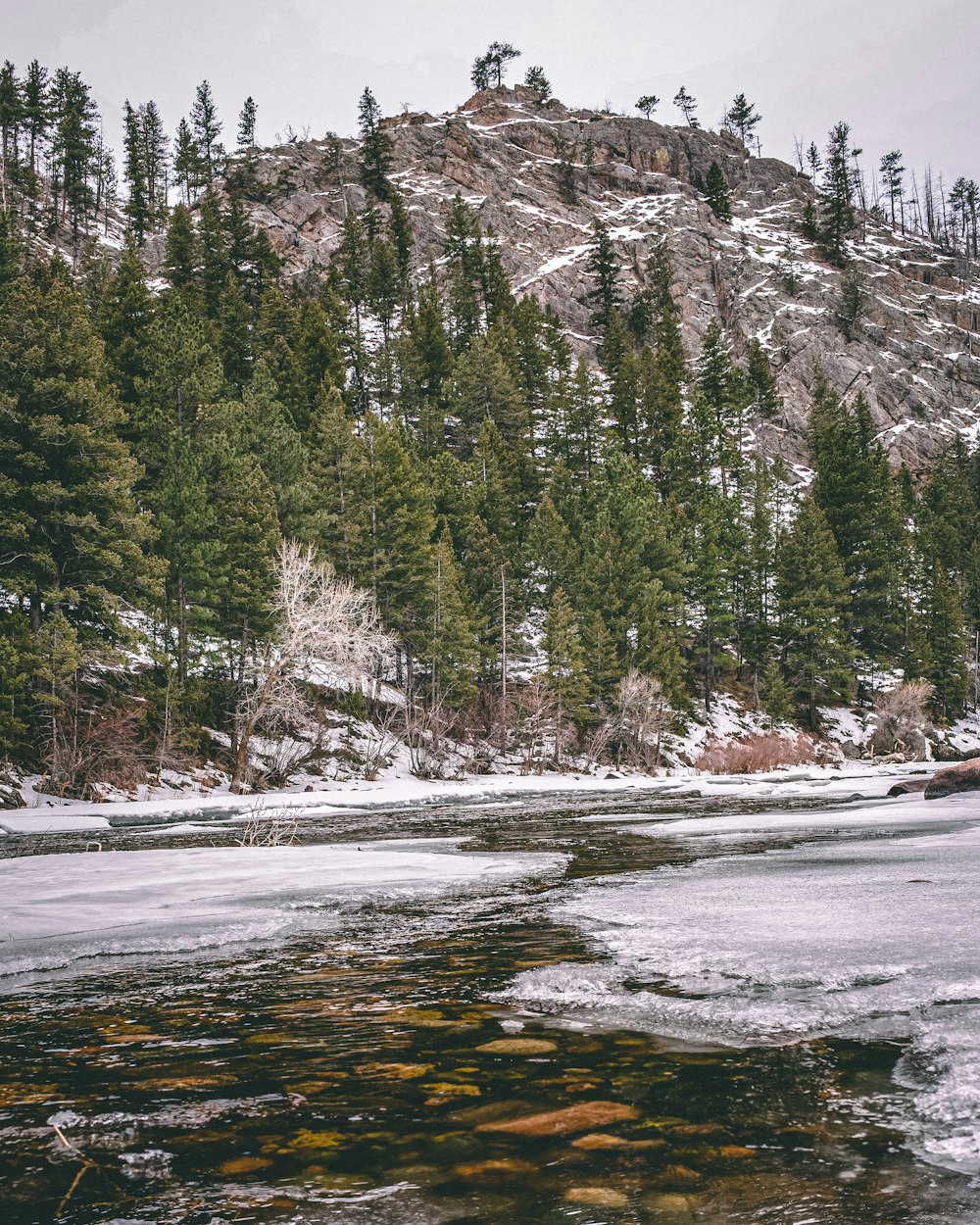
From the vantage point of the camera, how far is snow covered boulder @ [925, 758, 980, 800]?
16.4 m

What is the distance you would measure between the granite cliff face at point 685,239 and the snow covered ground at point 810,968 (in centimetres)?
9601

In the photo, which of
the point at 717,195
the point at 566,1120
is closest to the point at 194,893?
the point at 566,1120

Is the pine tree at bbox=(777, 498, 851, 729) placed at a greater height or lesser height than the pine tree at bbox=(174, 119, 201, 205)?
lesser

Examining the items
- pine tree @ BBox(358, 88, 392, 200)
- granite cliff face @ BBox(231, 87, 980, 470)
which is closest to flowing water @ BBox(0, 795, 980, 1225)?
granite cliff face @ BBox(231, 87, 980, 470)

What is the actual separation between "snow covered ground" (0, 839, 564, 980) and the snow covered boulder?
10257mm

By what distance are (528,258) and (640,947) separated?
391 feet

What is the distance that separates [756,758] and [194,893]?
37.3m

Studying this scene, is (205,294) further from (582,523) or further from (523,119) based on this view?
(523,119)

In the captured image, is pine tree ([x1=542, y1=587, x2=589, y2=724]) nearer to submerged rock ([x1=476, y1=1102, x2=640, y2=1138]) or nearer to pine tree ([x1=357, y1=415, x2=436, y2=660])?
pine tree ([x1=357, y1=415, x2=436, y2=660])

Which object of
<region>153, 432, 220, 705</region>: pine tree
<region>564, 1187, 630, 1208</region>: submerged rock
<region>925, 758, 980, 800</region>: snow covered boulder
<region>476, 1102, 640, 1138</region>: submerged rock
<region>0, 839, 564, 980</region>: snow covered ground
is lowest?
<region>925, 758, 980, 800</region>: snow covered boulder

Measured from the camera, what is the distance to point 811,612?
192 feet

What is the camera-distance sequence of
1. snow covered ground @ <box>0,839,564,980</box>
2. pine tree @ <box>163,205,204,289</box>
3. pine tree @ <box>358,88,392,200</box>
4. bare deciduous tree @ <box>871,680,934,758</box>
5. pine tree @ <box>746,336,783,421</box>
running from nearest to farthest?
snow covered ground @ <box>0,839,564,980</box>, bare deciduous tree @ <box>871,680,934,758</box>, pine tree @ <box>163,205,204,289</box>, pine tree @ <box>746,336,783,421</box>, pine tree @ <box>358,88,392,200</box>

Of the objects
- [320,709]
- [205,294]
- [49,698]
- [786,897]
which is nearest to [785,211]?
[205,294]

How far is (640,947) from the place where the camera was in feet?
16.1
